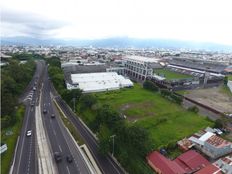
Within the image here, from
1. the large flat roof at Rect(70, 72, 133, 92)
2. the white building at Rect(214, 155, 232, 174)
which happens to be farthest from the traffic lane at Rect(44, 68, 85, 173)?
the white building at Rect(214, 155, 232, 174)

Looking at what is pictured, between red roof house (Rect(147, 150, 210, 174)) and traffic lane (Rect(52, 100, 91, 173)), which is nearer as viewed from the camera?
red roof house (Rect(147, 150, 210, 174))

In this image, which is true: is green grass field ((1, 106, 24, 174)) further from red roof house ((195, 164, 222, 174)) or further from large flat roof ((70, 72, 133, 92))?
red roof house ((195, 164, 222, 174))

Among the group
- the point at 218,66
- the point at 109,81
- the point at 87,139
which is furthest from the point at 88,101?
the point at 218,66

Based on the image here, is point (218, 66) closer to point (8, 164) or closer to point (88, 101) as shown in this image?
point (88, 101)

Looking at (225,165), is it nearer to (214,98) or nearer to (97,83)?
(214,98)

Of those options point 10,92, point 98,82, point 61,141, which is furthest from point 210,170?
point 10,92

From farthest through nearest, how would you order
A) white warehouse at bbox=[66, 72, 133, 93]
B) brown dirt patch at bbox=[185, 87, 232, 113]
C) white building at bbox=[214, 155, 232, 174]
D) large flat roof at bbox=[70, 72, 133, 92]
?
large flat roof at bbox=[70, 72, 133, 92] → white warehouse at bbox=[66, 72, 133, 93] → brown dirt patch at bbox=[185, 87, 232, 113] → white building at bbox=[214, 155, 232, 174]

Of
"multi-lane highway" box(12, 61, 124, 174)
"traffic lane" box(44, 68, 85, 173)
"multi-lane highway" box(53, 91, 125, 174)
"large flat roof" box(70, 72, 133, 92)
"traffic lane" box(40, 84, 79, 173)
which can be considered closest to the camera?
"traffic lane" box(40, 84, 79, 173)
